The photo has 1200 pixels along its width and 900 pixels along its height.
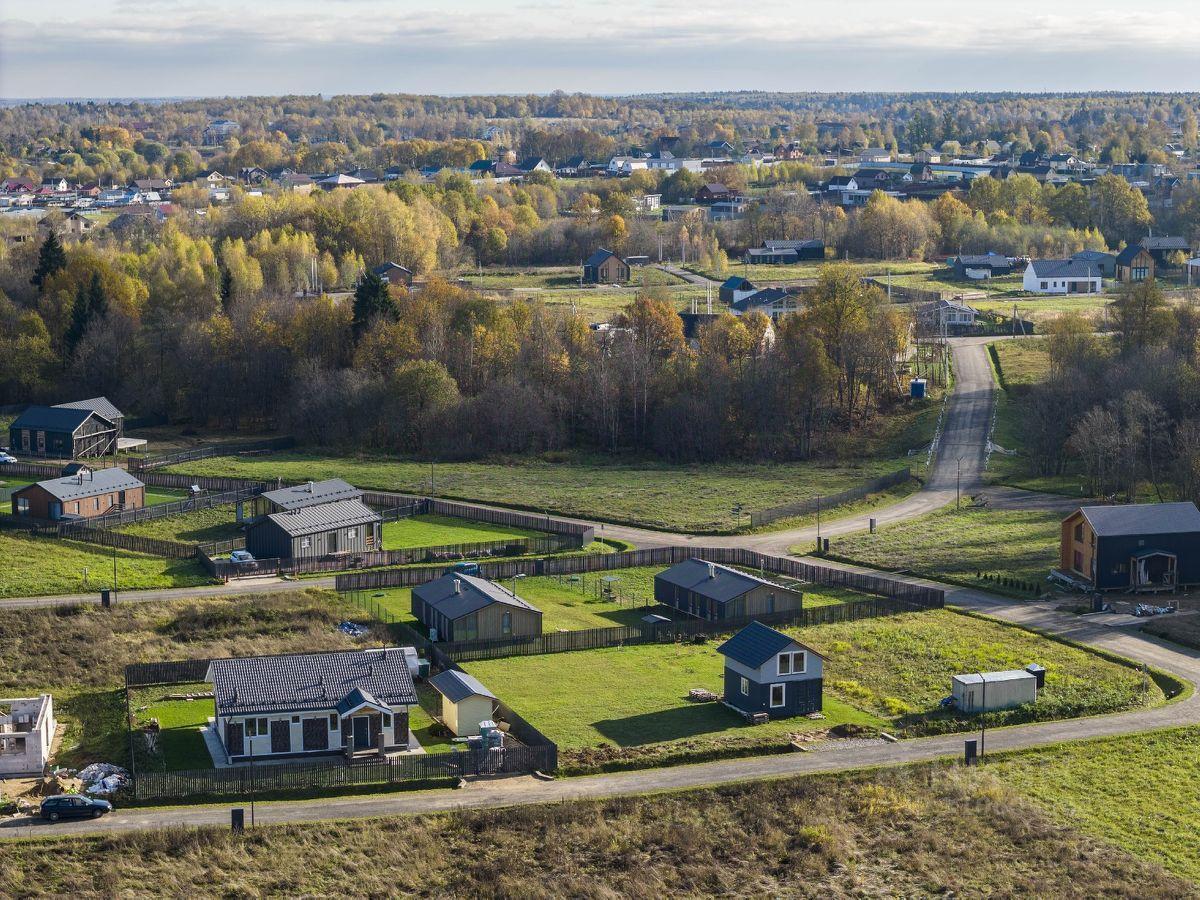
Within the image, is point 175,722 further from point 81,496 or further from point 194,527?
point 81,496

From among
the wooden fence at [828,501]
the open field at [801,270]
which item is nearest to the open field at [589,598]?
the wooden fence at [828,501]

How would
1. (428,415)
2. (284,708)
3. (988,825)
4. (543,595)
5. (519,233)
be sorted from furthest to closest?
(519,233) → (428,415) → (543,595) → (284,708) → (988,825)

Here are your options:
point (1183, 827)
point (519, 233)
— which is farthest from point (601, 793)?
point (519, 233)

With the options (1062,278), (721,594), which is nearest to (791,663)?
(721,594)

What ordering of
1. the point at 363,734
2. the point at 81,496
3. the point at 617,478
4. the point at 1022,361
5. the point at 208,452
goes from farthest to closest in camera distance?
1. the point at 1022,361
2. the point at 208,452
3. the point at 617,478
4. the point at 81,496
5. the point at 363,734

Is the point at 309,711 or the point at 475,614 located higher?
the point at 309,711

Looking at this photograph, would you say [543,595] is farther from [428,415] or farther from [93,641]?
[428,415]

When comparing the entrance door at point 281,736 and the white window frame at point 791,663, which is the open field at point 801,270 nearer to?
the white window frame at point 791,663
